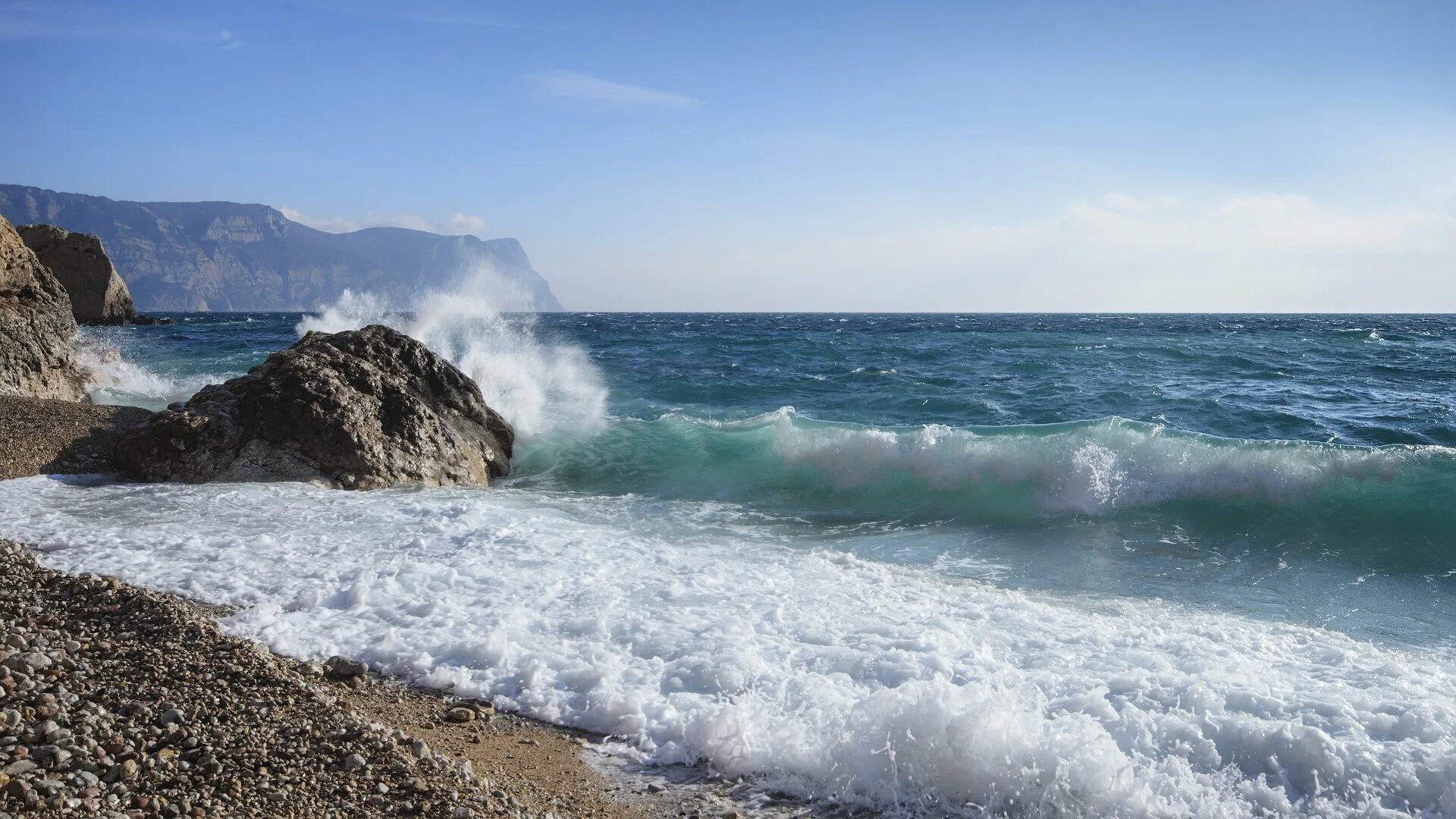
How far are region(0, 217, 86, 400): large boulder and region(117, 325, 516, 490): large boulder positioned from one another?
145 inches

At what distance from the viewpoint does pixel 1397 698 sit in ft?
14.3

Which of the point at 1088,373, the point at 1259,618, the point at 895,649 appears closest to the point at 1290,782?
the point at 895,649

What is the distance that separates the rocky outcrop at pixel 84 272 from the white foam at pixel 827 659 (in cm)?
3775

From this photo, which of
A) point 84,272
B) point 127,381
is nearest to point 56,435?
point 127,381

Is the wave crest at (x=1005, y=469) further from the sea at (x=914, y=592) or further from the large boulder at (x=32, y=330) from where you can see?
the large boulder at (x=32, y=330)

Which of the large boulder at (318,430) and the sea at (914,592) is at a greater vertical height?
the large boulder at (318,430)

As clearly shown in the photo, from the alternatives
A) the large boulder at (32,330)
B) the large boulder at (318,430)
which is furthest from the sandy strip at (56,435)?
the large boulder at (32,330)

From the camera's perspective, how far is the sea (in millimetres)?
3768

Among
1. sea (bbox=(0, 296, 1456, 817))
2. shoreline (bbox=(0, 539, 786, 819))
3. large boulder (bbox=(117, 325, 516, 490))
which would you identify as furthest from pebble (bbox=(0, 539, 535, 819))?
large boulder (bbox=(117, 325, 516, 490))

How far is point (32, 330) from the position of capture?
38.4 feet

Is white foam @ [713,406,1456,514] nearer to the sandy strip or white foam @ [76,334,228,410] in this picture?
the sandy strip

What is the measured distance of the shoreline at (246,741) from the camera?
3090 mm

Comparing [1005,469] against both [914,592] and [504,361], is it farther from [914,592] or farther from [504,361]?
[504,361]

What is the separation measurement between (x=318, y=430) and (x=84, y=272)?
1617 inches
